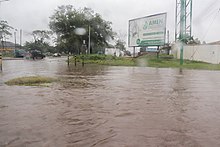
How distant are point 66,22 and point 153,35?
17.7 meters

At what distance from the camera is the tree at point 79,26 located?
146 feet

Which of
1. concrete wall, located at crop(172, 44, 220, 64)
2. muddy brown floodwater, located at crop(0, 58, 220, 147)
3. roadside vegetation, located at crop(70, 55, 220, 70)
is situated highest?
concrete wall, located at crop(172, 44, 220, 64)

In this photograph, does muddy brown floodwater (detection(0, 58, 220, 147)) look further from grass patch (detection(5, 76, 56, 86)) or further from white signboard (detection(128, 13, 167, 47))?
white signboard (detection(128, 13, 167, 47))

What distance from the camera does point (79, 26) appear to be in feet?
146

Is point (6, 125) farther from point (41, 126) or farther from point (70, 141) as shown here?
point (70, 141)

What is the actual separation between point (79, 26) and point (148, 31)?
14945 mm

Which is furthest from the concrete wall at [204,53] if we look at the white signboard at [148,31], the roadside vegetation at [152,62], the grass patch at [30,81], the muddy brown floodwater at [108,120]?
the muddy brown floodwater at [108,120]

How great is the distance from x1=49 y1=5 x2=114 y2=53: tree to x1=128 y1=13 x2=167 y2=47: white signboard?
29.9 ft

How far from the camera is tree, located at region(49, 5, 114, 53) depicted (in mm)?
44438

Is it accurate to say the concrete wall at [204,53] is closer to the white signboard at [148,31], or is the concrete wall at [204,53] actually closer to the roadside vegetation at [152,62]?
the roadside vegetation at [152,62]

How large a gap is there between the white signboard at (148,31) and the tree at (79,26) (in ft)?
29.9

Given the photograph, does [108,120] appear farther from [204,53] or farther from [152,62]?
[204,53]

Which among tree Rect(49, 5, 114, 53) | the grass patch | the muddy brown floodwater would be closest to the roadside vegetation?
tree Rect(49, 5, 114, 53)

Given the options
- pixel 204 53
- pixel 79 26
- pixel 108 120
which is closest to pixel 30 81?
pixel 108 120
